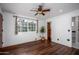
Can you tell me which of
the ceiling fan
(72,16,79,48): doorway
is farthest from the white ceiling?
(72,16,79,48): doorway

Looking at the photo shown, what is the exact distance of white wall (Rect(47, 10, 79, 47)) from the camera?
2002mm

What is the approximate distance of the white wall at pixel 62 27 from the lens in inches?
78.8

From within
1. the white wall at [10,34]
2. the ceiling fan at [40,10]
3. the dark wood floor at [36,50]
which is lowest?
the dark wood floor at [36,50]

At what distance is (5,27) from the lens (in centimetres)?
195

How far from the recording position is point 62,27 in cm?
204

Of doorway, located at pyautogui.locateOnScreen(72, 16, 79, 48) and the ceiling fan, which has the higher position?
the ceiling fan

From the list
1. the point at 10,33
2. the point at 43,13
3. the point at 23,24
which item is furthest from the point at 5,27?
the point at 43,13

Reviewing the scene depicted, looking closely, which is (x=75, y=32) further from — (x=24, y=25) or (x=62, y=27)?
(x=24, y=25)

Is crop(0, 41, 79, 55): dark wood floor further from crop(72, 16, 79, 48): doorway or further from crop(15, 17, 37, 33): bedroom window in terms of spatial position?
crop(15, 17, 37, 33): bedroom window

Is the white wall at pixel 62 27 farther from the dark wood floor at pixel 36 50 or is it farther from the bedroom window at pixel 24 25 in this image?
the bedroom window at pixel 24 25

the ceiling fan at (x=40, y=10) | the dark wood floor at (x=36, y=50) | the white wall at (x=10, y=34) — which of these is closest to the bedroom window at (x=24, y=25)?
the white wall at (x=10, y=34)

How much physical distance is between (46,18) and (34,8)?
0.33 meters

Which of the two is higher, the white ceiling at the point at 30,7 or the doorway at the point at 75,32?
the white ceiling at the point at 30,7

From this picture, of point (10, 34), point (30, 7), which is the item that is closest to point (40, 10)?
point (30, 7)
